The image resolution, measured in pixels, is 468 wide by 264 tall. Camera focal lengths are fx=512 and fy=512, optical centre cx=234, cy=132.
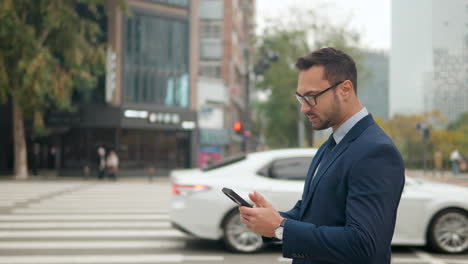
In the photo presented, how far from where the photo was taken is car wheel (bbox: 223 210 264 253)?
23.7 feet

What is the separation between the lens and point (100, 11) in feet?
107

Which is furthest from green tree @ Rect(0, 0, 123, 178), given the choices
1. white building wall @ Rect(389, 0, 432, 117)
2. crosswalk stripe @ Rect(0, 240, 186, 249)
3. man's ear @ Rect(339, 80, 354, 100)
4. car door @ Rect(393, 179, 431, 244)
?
man's ear @ Rect(339, 80, 354, 100)

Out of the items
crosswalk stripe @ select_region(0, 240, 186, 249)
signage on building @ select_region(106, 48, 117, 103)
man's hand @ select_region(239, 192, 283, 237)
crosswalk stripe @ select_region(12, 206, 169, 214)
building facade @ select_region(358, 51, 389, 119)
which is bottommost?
crosswalk stripe @ select_region(12, 206, 169, 214)

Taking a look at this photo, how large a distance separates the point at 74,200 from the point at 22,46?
12.9 meters

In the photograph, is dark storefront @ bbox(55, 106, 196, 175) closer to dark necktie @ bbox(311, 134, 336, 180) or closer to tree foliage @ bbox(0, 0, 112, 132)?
tree foliage @ bbox(0, 0, 112, 132)

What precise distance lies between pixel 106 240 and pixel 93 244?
14.6 inches

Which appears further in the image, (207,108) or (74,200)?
(207,108)

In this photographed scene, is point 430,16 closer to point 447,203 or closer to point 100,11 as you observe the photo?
point 447,203

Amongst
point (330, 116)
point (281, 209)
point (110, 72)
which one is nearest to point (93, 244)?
point (281, 209)

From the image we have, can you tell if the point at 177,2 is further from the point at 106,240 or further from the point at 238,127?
the point at 106,240

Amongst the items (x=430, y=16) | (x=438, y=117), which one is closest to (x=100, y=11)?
(x=430, y=16)

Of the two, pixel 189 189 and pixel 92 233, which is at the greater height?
pixel 189 189

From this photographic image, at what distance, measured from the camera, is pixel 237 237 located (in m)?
7.27

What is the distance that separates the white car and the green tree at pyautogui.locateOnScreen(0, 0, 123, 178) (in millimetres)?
18785
